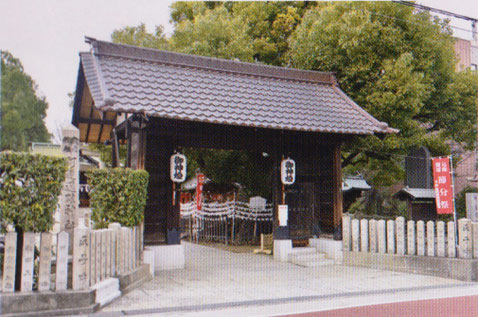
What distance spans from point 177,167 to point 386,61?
8291 millimetres

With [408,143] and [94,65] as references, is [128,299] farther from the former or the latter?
[408,143]

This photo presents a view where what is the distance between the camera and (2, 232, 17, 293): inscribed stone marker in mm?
6262

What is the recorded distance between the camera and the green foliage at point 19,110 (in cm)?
2338

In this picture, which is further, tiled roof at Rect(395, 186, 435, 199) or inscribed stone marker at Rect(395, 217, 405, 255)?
tiled roof at Rect(395, 186, 435, 199)

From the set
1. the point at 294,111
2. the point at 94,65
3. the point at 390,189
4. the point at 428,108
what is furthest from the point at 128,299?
the point at 390,189

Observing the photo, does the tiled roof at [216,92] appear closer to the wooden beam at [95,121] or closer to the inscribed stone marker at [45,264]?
the wooden beam at [95,121]

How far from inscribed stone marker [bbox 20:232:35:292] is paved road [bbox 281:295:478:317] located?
428cm

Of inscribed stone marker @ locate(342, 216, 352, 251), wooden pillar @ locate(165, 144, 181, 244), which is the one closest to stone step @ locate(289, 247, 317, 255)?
inscribed stone marker @ locate(342, 216, 352, 251)

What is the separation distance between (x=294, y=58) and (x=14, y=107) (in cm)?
1665

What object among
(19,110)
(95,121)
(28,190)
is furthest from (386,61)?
(19,110)

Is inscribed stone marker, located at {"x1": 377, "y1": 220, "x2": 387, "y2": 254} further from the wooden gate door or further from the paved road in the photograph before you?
the paved road

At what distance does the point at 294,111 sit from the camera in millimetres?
12883

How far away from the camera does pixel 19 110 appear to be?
23938mm

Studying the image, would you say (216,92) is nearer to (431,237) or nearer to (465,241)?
(431,237)
